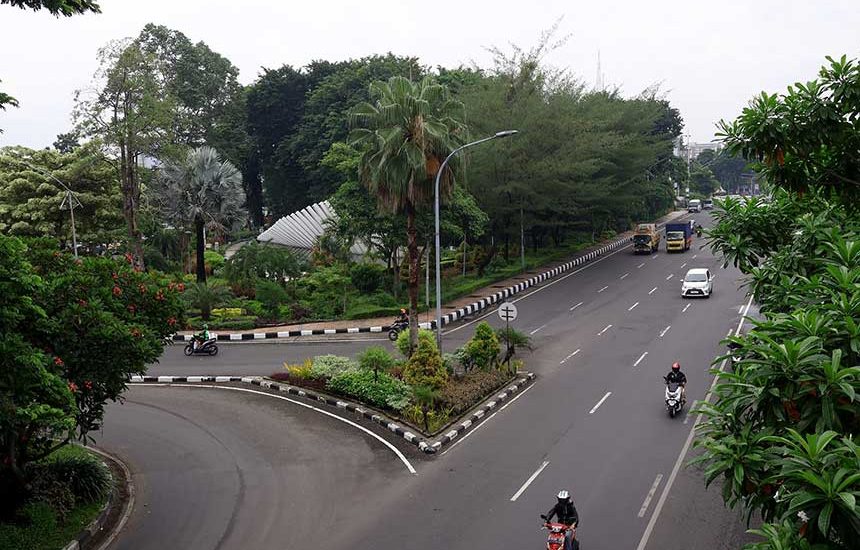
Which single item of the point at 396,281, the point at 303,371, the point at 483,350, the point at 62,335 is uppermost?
the point at 62,335

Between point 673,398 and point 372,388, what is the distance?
322 inches

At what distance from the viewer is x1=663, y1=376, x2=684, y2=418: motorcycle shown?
19875 mm

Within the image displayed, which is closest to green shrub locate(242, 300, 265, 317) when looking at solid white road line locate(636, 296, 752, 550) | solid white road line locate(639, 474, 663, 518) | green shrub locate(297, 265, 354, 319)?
green shrub locate(297, 265, 354, 319)

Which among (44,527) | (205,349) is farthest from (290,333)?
(44,527)

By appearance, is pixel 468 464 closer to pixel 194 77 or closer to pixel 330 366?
pixel 330 366

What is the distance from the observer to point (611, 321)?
109 feet

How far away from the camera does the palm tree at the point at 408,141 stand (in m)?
24.2

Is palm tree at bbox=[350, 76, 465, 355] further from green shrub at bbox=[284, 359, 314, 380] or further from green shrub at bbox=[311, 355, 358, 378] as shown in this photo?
green shrub at bbox=[284, 359, 314, 380]

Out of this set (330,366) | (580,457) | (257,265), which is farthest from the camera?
(257,265)

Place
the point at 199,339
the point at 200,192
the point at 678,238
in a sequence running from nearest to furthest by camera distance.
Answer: the point at 199,339
the point at 200,192
the point at 678,238

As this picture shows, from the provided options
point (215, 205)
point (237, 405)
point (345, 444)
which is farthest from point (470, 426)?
point (215, 205)

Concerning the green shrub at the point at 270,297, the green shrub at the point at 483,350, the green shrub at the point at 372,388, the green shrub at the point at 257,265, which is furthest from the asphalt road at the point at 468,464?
the green shrub at the point at 257,265

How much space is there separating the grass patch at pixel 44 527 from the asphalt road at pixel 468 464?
3.53ft

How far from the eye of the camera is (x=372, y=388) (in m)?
21.9
